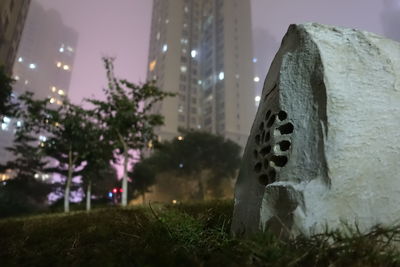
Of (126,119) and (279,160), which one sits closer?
(279,160)

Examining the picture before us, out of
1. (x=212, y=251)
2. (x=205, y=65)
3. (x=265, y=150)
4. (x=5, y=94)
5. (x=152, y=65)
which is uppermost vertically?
(x=205, y=65)

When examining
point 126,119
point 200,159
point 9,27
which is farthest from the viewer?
point 200,159

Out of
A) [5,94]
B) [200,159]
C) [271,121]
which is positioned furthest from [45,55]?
[271,121]

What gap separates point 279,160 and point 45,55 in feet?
320

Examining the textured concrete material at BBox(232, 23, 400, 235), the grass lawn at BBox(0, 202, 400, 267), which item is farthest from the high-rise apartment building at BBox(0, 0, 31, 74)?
the textured concrete material at BBox(232, 23, 400, 235)

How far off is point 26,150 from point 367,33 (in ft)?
92.7

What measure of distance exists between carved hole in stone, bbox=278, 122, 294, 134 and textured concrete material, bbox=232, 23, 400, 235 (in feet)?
0.03

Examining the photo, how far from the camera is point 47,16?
9562cm

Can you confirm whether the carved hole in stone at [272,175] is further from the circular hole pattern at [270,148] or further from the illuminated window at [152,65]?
the illuminated window at [152,65]

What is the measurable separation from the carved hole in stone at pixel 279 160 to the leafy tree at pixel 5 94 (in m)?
17.4

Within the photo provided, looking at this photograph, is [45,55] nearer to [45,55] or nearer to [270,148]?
[45,55]

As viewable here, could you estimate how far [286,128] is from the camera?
131 inches

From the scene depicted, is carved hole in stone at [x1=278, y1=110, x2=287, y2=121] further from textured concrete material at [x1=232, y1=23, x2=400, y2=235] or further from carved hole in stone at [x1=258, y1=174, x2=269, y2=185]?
carved hole in stone at [x1=258, y1=174, x2=269, y2=185]

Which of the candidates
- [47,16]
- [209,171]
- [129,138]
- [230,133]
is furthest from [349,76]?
[47,16]
